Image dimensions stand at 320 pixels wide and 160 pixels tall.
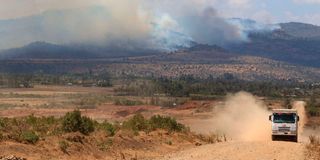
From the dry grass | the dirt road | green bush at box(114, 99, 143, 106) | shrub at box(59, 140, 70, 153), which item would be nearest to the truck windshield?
the dry grass

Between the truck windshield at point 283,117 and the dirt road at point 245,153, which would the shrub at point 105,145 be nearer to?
the dirt road at point 245,153

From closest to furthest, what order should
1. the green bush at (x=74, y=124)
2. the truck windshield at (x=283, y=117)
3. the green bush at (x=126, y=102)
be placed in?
1. the green bush at (x=74, y=124)
2. the truck windshield at (x=283, y=117)
3. the green bush at (x=126, y=102)

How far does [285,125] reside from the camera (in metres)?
49.3

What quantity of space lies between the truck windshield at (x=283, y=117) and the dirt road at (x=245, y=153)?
7.07 metres

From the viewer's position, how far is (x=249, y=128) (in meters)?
68.0

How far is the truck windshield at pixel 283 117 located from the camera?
49.6m

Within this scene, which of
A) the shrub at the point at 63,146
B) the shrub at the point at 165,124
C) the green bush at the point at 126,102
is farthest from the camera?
the green bush at the point at 126,102

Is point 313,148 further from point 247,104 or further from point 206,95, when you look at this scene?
point 206,95

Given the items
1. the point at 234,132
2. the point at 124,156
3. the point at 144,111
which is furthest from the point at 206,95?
the point at 124,156

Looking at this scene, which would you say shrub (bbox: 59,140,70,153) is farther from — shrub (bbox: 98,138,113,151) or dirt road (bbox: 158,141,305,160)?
dirt road (bbox: 158,141,305,160)

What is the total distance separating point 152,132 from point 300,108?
43.0m

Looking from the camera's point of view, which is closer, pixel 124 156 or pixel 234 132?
pixel 124 156

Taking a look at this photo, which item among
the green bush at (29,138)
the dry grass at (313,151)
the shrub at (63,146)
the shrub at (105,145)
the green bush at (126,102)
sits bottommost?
the green bush at (126,102)

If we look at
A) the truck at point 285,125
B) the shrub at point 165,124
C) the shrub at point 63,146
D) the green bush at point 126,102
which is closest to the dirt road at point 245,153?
the shrub at point 63,146
